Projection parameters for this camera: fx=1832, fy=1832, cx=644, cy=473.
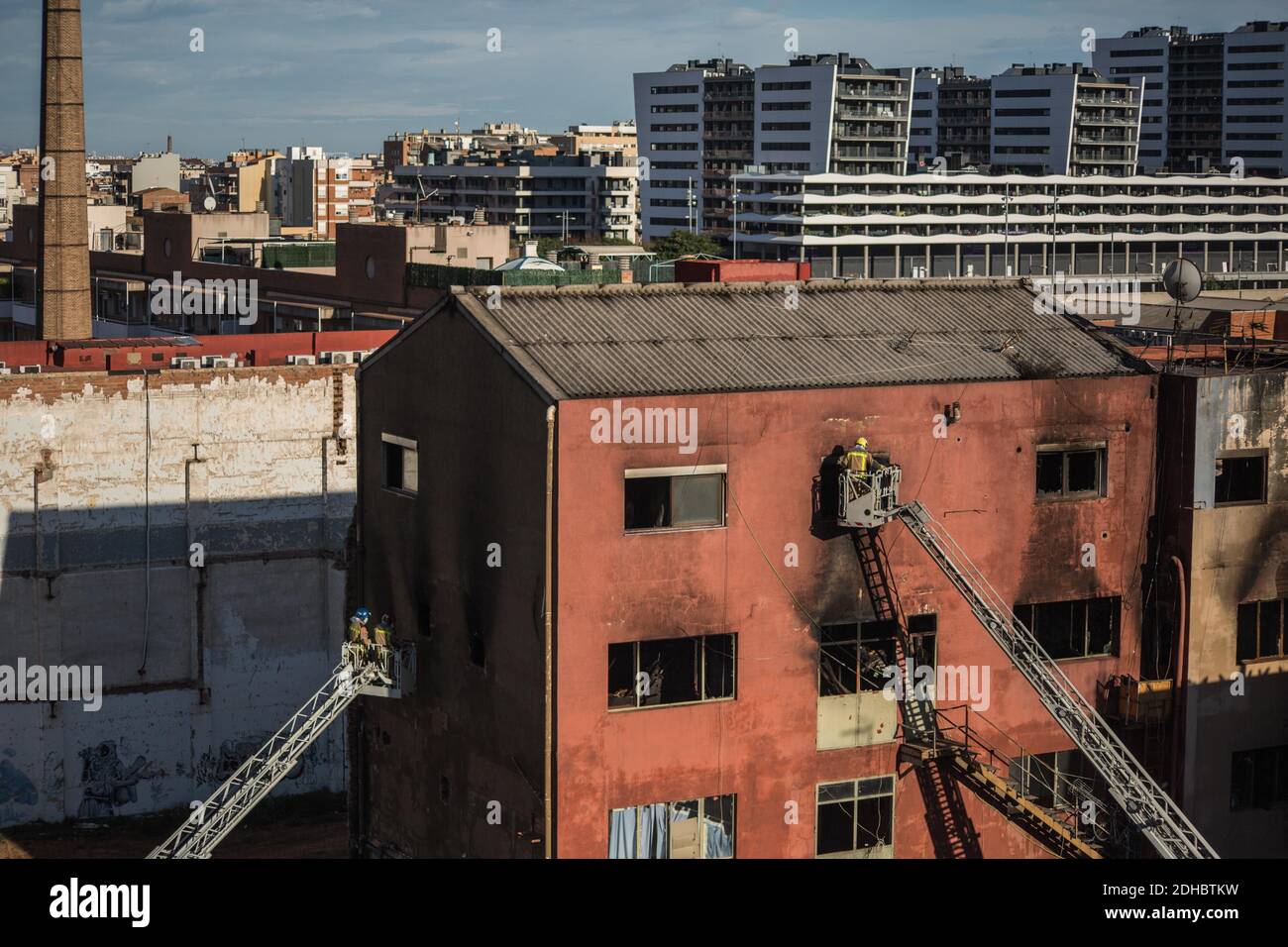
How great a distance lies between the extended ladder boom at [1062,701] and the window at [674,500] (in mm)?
3061

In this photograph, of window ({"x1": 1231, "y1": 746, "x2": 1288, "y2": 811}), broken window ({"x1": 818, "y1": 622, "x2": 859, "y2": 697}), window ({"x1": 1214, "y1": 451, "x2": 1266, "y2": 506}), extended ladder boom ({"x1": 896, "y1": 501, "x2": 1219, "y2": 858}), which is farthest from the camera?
window ({"x1": 1231, "y1": 746, "x2": 1288, "y2": 811})

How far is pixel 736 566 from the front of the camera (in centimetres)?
2886

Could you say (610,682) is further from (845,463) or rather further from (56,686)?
(56,686)

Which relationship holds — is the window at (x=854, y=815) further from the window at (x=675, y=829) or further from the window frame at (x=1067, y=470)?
the window frame at (x=1067, y=470)

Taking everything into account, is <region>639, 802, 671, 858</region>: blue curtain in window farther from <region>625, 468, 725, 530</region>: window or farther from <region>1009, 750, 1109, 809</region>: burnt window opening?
<region>1009, 750, 1109, 809</region>: burnt window opening

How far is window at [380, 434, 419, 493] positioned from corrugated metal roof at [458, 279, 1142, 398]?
3.35 meters

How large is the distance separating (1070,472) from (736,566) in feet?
22.2

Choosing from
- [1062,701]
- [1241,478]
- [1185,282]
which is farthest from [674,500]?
[1185,282]

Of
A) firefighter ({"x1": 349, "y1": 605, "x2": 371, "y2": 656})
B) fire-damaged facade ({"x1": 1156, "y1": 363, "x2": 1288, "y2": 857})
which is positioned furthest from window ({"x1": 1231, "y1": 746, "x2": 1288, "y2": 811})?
firefighter ({"x1": 349, "y1": 605, "x2": 371, "y2": 656})

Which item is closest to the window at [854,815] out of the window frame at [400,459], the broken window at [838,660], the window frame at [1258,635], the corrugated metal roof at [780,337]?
the broken window at [838,660]

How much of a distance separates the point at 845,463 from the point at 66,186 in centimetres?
4993

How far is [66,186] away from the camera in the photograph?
7069 cm

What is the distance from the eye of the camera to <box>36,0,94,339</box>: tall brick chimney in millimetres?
69125

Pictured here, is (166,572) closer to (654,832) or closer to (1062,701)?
(654,832)
